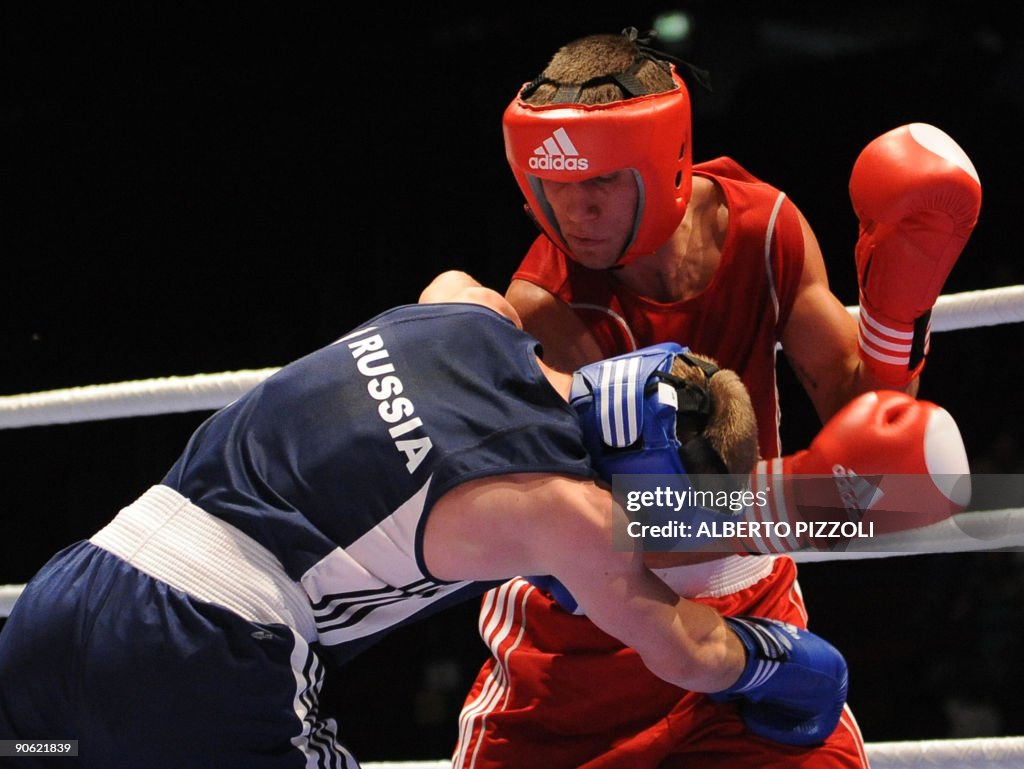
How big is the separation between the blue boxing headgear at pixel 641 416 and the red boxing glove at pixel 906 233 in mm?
388

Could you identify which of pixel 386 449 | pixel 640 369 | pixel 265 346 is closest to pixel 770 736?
pixel 640 369

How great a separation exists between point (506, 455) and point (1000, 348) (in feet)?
7.39

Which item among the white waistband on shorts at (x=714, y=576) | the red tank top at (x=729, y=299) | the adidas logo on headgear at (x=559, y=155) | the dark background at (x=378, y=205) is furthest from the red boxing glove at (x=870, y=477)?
the dark background at (x=378, y=205)

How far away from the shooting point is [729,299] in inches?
75.2

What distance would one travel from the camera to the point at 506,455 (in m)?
1.43

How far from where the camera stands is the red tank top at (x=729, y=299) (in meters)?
1.90

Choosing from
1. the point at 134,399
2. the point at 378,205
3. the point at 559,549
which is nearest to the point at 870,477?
the point at 559,549

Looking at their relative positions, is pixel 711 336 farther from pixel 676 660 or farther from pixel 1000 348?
pixel 1000 348

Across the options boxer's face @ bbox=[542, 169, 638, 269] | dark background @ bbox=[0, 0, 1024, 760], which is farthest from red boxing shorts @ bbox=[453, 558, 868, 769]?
dark background @ bbox=[0, 0, 1024, 760]

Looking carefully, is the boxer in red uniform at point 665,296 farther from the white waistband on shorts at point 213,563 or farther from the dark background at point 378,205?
the dark background at point 378,205

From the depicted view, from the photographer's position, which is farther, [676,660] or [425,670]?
[425,670]

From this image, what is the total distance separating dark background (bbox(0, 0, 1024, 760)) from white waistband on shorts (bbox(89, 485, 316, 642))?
201cm

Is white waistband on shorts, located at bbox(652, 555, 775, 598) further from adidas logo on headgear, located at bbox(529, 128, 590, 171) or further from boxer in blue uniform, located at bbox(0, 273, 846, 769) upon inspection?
adidas logo on headgear, located at bbox(529, 128, 590, 171)

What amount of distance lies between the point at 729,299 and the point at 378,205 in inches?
80.0
